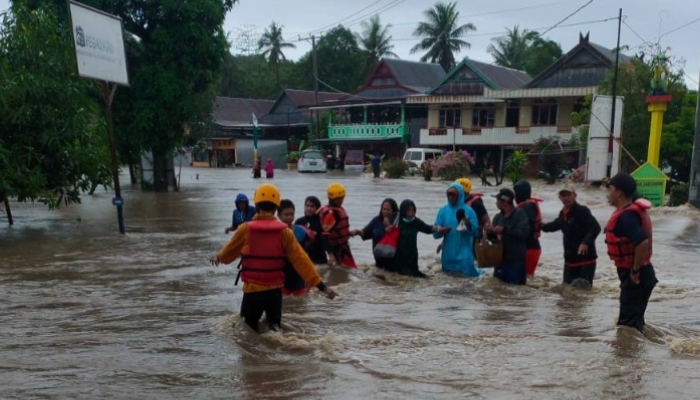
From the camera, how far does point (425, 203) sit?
22484 mm

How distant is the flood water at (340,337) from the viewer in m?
5.06

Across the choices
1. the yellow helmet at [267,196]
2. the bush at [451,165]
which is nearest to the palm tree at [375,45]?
the bush at [451,165]

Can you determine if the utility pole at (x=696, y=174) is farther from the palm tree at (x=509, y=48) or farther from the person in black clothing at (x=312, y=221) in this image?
the palm tree at (x=509, y=48)

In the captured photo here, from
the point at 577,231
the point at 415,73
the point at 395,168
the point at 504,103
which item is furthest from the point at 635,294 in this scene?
the point at 415,73

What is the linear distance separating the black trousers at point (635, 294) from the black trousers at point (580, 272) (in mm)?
1980

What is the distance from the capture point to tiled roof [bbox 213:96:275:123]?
61062 millimetres

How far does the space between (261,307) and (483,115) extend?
3932 centimetres

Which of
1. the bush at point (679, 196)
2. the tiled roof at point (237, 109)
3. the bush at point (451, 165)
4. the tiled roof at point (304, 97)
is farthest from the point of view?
the tiled roof at point (237, 109)

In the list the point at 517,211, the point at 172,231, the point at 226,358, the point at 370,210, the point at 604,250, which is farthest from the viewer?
the point at 370,210

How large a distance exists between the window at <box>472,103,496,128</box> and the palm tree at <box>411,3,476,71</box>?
54.2 ft

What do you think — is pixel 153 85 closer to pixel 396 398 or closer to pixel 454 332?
pixel 454 332

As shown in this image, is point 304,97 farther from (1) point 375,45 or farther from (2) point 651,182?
Answer: (2) point 651,182

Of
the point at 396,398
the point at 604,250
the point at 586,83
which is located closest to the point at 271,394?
the point at 396,398

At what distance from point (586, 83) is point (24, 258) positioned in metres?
34.2
